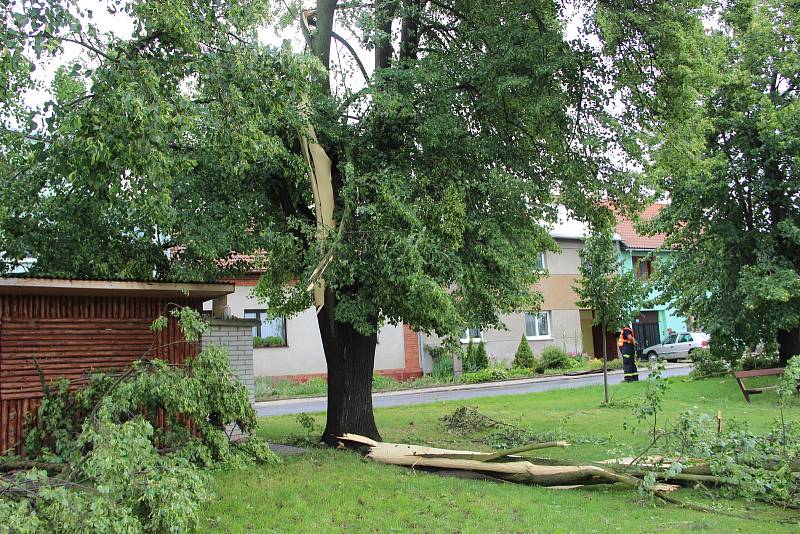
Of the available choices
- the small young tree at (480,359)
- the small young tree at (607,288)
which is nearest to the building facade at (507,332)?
the small young tree at (480,359)

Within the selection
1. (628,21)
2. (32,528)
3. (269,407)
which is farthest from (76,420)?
(269,407)

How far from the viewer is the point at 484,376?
1083 inches

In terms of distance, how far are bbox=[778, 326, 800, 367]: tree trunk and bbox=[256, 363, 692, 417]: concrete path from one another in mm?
2979

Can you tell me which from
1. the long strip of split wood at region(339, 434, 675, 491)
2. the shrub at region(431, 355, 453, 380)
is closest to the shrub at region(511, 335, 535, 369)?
the shrub at region(431, 355, 453, 380)

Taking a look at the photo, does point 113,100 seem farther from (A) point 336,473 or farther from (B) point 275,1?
(B) point 275,1

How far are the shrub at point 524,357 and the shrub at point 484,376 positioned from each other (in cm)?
222

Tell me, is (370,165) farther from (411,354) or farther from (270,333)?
(411,354)

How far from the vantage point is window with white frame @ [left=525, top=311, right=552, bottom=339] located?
109 feet

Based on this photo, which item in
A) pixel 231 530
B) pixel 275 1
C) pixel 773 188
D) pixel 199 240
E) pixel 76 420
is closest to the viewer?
pixel 231 530

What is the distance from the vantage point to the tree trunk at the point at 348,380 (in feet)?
37.8

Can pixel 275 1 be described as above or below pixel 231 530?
above

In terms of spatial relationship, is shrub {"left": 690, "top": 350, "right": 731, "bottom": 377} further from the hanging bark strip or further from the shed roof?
the shed roof

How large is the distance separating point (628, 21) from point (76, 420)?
378 inches

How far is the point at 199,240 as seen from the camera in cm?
952
